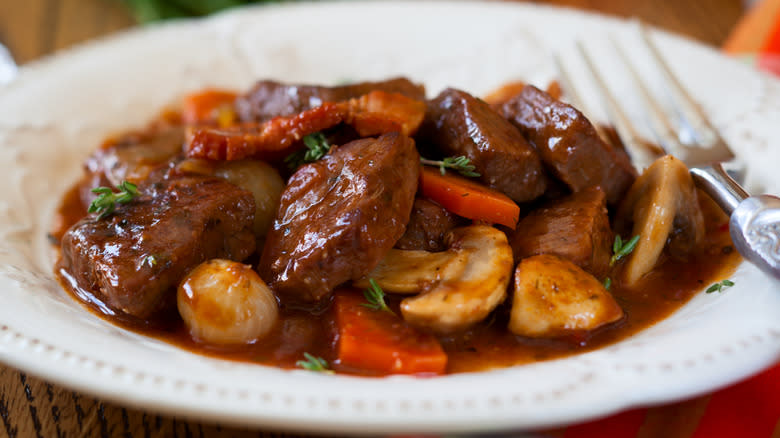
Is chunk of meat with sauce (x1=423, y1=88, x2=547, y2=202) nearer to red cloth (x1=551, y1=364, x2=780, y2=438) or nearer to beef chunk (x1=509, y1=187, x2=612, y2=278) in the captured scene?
beef chunk (x1=509, y1=187, x2=612, y2=278)

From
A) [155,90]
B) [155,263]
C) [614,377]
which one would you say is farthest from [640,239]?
[155,90]

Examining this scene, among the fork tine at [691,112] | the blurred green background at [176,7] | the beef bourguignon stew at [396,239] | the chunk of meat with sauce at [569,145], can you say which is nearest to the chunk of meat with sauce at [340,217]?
the beef bourguignon stew at [396,239]

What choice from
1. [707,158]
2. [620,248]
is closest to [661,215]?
[620,248]

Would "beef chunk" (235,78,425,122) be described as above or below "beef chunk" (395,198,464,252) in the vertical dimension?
above

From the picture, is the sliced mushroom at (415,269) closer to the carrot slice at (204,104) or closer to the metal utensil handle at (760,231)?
the metal utensil handle at (760,231)

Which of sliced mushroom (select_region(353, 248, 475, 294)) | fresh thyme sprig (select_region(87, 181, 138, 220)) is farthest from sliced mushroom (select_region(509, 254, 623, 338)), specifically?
fresh thyme sprig (select_region(87, 181, 138, 220))

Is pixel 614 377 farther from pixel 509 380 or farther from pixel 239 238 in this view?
pixel 239 238
